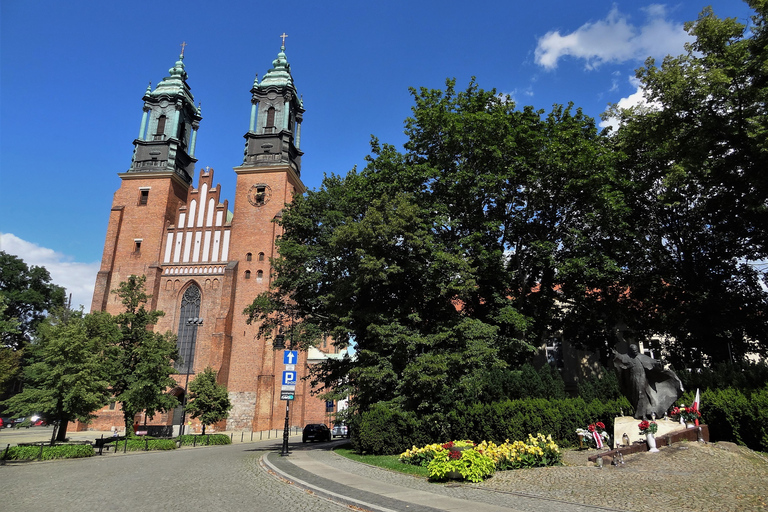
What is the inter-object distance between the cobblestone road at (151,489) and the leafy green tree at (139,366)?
8.22 m

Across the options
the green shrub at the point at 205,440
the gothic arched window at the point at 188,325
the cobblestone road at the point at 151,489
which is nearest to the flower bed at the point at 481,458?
the cobblestone road at the point at 151,489

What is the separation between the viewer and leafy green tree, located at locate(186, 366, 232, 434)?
28828 mm

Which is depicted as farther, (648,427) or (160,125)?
(160,125)

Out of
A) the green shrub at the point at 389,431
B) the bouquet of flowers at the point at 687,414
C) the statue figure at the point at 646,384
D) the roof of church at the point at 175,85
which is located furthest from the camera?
the roof of church at the point at 175,85

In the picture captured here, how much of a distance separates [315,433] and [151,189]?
2723cm

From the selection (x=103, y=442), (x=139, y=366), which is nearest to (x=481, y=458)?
(x=103, y=442)

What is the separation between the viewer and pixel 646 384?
43.5 feet

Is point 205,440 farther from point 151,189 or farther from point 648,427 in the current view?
point 151,189

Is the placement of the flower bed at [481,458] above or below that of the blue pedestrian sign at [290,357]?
below

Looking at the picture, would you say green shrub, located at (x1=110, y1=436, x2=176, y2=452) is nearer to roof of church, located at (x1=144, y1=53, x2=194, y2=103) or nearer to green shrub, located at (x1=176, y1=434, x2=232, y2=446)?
green shrub, located at (x1=176, y1=434, x2=232, y2=446)

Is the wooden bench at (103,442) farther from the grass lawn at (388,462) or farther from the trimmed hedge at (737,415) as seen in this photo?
the trimmed hedge at (737,415)

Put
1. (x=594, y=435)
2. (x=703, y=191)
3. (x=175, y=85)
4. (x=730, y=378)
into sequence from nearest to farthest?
(x=594, y=435)
(x=730, y=378)
(x=703, y=191)
(x=175, y=85)

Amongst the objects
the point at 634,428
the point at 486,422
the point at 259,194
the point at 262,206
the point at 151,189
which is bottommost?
the point at 634,428

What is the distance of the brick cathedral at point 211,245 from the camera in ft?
121
